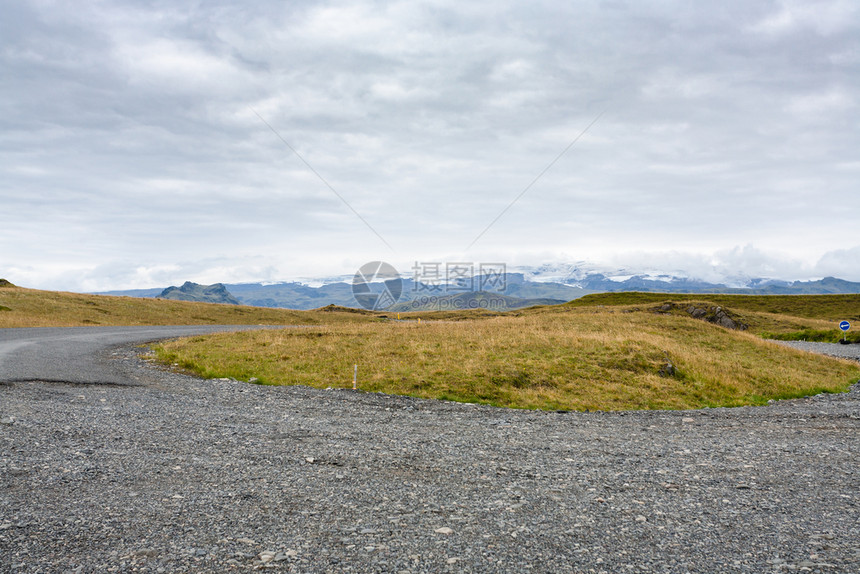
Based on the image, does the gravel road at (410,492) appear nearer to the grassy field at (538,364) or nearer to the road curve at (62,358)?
the road curve at (62,358)

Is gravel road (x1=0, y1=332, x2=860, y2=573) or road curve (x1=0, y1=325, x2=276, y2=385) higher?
road curve (x1=0, y1=325, x2=276, y2=385)

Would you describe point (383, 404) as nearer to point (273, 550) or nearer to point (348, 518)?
point (348, 518)

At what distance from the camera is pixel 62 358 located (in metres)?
23.5

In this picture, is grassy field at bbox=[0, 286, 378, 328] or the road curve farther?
grassy field at bbox=[0, 286, 378, 328]

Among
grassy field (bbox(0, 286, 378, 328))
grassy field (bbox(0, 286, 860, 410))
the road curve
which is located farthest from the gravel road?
grassy field (bbox(0, 286, 378, 328))

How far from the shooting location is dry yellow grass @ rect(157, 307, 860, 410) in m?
19.7

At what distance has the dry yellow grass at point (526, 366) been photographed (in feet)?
64.5

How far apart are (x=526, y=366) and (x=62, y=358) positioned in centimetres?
2273

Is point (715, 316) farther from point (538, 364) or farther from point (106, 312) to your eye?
point (106, 312)

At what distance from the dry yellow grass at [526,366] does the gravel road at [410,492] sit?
4773mm

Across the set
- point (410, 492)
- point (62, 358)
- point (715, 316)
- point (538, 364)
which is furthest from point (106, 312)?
point (715, 316)

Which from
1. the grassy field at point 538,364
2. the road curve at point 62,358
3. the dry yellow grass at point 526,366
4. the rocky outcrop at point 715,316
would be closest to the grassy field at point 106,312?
the road curve at point 62,358

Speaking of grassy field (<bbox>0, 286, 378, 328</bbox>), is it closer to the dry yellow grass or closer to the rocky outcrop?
the dry yellow grass

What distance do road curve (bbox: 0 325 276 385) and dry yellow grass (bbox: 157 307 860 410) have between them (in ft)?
11.3
